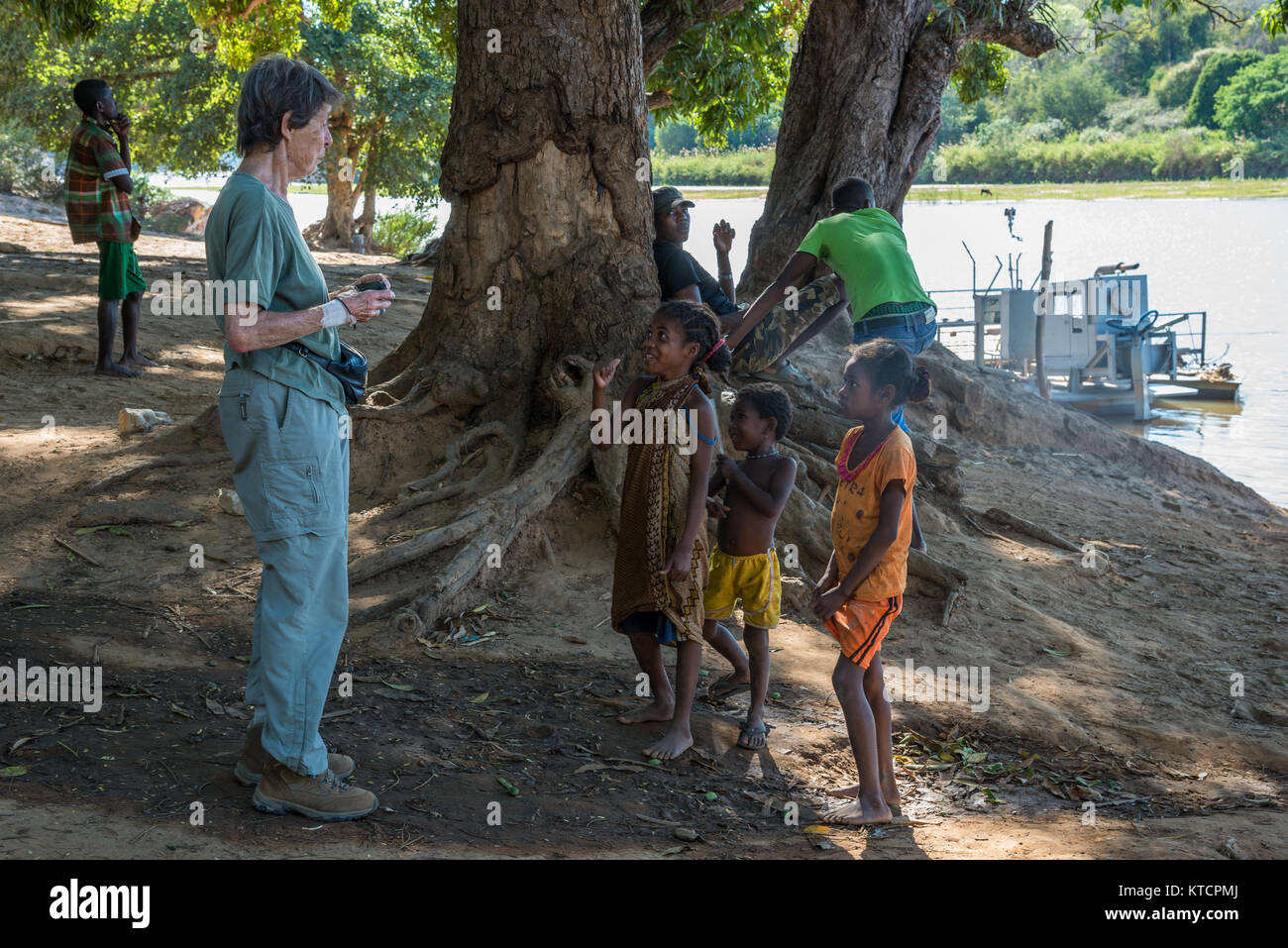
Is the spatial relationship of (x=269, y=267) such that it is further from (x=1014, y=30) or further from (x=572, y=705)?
(x=1014, y=30)

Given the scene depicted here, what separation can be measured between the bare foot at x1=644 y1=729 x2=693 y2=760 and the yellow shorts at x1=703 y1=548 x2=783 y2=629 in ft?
1.47

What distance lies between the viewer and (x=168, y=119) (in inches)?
894

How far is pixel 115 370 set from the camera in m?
7.76

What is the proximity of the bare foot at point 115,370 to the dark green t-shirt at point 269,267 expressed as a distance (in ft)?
17.5

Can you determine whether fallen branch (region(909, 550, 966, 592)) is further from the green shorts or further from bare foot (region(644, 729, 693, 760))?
the green shorts

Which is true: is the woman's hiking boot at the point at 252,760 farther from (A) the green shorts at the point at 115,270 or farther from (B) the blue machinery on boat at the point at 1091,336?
(B) the blue machinery on boat at the point at 1091,336

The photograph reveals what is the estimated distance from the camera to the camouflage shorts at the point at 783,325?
20.0 feet

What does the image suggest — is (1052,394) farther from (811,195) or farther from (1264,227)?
(1264,227)

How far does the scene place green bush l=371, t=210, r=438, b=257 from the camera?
26.7 metres

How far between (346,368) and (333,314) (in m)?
0.20

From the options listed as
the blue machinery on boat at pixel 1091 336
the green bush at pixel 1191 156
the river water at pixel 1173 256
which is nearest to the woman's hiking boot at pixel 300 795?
the blue machinery on boat at pixel 1091 336

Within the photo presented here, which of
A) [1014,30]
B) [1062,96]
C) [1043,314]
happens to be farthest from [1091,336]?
[1062,96]

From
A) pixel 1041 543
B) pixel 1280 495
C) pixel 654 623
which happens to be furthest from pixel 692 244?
pixel 654 623
